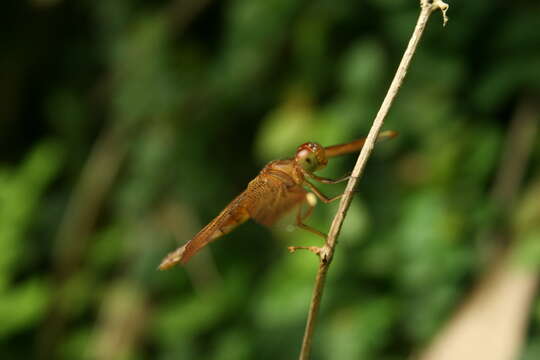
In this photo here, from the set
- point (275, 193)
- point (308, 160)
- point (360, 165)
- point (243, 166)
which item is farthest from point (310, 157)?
point (243, 166)

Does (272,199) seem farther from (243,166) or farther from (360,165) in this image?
(243,166)

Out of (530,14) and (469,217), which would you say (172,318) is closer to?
(469,217)

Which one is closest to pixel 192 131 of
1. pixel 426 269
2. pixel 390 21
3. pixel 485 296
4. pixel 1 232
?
pixel 1 232

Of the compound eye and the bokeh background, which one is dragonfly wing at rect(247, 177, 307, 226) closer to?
the compound eye

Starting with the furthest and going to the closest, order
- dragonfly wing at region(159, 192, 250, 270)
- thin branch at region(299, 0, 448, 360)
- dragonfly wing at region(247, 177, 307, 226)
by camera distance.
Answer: dragonfly wing at region(247, 177, 307, 226) → dragonfly wing at region(159, 192, 250, 270) → thin branch at region(299, 0, 448, 360)

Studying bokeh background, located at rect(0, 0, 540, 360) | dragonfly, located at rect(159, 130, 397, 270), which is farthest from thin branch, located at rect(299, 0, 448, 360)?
bokeh background, located at rect(0, 0, 540, 360)

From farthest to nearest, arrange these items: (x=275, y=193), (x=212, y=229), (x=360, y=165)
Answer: (x=275, y=193) < (x=212, y=229) < (x=360, y=165)

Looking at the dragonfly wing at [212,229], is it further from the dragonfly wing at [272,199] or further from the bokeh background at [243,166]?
the bokeh background at [243,166]
